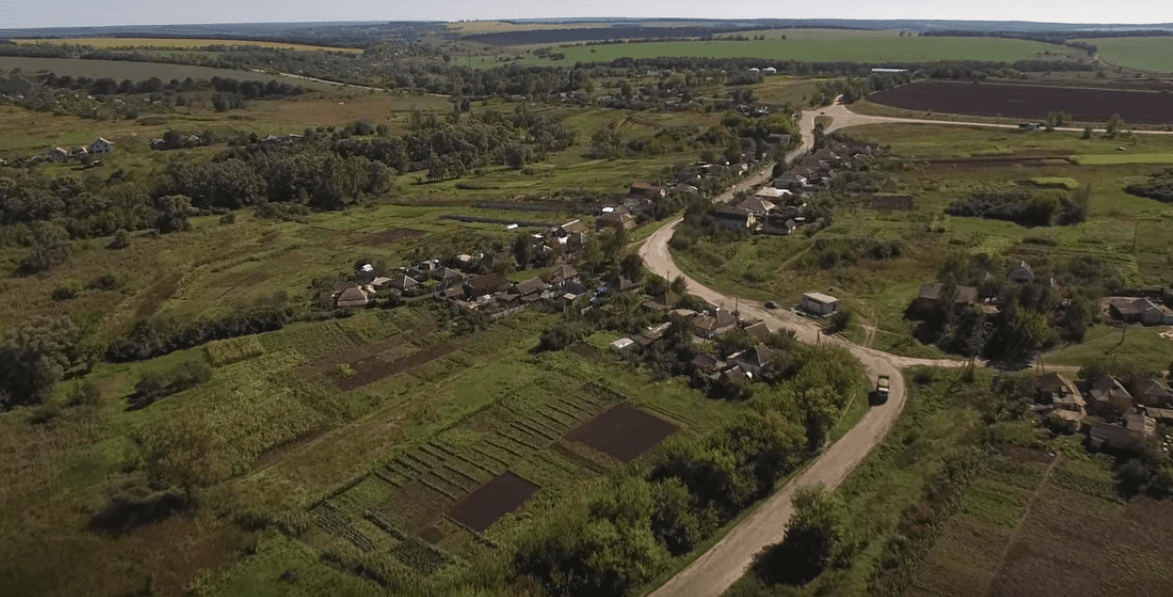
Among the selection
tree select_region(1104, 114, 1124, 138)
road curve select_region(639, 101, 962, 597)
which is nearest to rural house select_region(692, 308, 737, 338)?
road curve select_region(639, 101, 962, 597)

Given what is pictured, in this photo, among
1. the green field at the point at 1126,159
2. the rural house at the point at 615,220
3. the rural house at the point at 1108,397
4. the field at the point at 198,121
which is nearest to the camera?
the rural house at the point at 1108,397

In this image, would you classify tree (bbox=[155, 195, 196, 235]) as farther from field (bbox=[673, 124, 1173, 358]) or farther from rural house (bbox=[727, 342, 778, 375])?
rural house (bbox=[727, 342, 778, 375])

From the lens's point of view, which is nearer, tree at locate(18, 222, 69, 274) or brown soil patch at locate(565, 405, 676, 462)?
brown soil patch at locate(565, 405, 676, 462)

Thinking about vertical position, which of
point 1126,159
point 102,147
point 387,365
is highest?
point 102,147

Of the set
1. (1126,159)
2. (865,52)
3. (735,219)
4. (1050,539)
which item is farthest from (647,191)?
(865,52)

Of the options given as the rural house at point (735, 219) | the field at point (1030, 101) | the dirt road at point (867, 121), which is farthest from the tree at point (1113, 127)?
the rural house at point (735, 219)

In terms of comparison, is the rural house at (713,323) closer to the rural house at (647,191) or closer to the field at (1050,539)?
the field at (1050,539)

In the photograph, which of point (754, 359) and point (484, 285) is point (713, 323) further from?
point (484, 285)
